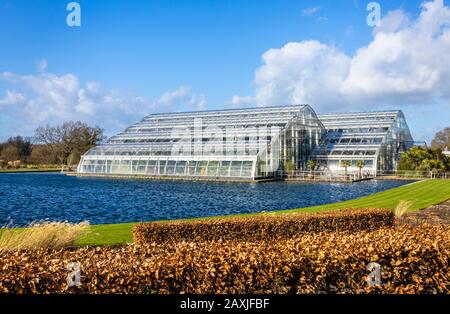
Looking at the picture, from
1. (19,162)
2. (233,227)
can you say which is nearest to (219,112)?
(19,162)

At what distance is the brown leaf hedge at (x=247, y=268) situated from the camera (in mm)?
5918

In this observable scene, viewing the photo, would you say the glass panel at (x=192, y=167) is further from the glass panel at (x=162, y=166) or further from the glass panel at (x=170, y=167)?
the glass panel at (x=162, y=166)

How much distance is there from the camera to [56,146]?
9131 cm

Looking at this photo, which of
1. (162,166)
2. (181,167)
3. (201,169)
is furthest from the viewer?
(162,166)

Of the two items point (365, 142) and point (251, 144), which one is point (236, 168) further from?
point (365, 142)

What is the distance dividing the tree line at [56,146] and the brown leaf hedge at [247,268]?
84055mm

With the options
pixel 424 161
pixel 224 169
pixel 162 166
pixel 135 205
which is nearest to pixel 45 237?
pixel 135 205

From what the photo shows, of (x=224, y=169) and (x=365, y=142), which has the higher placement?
(x=365, y=142)

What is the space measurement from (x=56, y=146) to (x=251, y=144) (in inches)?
2064

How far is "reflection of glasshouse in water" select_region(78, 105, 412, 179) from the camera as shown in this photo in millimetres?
54812

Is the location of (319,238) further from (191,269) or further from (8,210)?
(8,210)

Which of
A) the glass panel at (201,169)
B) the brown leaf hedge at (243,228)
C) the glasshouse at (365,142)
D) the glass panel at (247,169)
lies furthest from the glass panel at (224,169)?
the brown leaf hedge at (243,228)
